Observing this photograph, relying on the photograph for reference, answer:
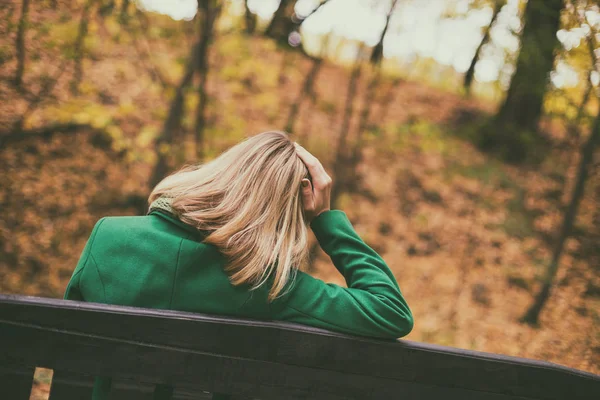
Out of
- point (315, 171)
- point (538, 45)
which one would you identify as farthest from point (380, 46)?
point (315, 171)

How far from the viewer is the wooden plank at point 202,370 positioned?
4.07 ft

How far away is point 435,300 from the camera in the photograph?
319 inches

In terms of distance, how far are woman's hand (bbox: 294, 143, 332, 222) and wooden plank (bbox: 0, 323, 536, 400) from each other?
60 cm

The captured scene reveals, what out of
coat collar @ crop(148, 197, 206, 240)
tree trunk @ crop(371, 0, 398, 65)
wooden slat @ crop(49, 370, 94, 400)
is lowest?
wooden slat @ crop(49, 370, 94, 400)

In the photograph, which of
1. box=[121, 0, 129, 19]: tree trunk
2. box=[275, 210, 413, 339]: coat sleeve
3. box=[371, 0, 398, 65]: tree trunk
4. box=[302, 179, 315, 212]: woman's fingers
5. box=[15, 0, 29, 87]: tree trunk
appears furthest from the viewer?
box=[371, 0, 398, 65]: tree trunk

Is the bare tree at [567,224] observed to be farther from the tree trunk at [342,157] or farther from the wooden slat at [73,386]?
the wooden slat at [73,386]

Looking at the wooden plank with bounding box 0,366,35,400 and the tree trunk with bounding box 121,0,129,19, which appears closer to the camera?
the wooden plank with bounding box 0,366,35,400

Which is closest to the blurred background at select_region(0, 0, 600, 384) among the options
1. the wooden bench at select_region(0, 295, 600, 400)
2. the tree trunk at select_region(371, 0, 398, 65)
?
the tree trunk at select_region(371, 0, 398, 65)

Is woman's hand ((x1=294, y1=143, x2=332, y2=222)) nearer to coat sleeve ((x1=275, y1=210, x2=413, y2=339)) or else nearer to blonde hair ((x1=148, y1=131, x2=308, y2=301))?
blonde hair ((x1=148, y1=131, x2=308, y2=301))

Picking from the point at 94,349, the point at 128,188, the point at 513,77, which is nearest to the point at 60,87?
the point at 128,188

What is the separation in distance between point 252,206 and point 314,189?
28 cm

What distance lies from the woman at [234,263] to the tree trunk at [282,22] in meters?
6.08

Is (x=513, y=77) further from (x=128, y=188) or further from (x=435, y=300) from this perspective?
(x=128, y=188)

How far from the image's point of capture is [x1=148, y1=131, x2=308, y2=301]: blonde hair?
1494mm
